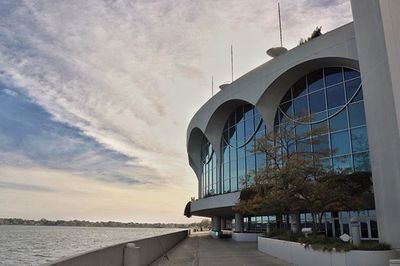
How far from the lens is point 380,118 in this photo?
59.5ft

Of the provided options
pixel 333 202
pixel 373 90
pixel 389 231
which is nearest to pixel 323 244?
pixel 389 231

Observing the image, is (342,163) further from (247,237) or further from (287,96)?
(247,237)

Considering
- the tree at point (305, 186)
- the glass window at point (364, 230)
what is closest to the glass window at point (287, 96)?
the tree at point (305, 186)

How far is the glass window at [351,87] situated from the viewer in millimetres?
29094

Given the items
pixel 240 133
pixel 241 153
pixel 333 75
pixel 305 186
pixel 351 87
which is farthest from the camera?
pixel 240 133

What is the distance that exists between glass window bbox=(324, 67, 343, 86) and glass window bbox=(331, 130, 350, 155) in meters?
4.29

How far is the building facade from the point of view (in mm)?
17547

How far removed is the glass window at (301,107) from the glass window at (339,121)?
3.21m

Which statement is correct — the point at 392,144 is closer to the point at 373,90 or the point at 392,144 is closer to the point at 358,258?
the point at 373,90

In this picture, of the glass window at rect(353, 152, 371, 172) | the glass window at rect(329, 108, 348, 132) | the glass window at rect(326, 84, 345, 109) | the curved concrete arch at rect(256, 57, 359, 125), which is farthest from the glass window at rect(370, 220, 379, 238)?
the curved concrete arch at rect(256, 57, 359, 125)

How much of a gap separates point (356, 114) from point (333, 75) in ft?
14.0

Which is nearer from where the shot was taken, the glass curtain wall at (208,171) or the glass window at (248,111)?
the glass window at (248,111)

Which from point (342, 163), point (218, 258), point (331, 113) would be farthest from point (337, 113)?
point (218, 258)

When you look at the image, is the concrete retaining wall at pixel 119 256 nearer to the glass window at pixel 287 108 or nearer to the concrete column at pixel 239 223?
the glass window at pixel 287 108
